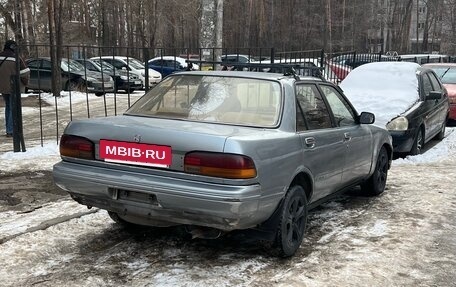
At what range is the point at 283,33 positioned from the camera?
5872cm

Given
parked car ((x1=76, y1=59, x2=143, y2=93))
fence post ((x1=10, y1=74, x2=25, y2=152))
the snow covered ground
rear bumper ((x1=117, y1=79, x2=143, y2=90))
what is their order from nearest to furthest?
the snow covered ground < fence post ((x1=10, y1=74, x2=25, y2=152)) < parked car ((x1=76, y1=59, x2=143, y2=93)) < rear bumper ((x1=117, y1=79, x2=143, y2=90))

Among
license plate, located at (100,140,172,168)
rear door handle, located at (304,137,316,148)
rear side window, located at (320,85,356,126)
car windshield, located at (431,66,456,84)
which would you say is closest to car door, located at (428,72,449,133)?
car windshield, located at (431,66,456,84)

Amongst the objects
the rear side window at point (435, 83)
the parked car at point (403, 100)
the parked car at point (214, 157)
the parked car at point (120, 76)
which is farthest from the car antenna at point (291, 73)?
the parked car at point (120, 76)

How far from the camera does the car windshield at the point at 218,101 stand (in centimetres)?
418

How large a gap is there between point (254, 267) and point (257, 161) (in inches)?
35.6

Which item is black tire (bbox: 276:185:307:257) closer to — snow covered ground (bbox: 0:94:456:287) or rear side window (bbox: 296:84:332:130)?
snow covered ground (bbox: 0:94:456:287)

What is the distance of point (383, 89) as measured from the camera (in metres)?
9.85

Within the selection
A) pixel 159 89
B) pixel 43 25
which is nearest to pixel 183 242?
pixel 159 89

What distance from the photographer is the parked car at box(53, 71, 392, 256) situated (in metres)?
3.55

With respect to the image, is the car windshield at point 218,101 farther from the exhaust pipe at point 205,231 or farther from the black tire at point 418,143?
the black tire at point 418,143

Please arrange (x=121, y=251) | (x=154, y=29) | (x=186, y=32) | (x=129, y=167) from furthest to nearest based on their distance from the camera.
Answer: (x=186, y=32) < (x=154, y=29) < (x=121, y=251) < (x=129, y=167)

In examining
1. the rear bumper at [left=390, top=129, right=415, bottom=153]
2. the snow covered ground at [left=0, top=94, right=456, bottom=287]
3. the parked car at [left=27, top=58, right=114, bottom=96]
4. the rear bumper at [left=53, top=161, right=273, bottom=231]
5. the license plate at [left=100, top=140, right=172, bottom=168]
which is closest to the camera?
the rear bumper at [left=53, top=161, right=273, bottom=231]

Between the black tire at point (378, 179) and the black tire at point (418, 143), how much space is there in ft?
8.51

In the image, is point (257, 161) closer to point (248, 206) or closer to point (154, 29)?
point (248, 206)
